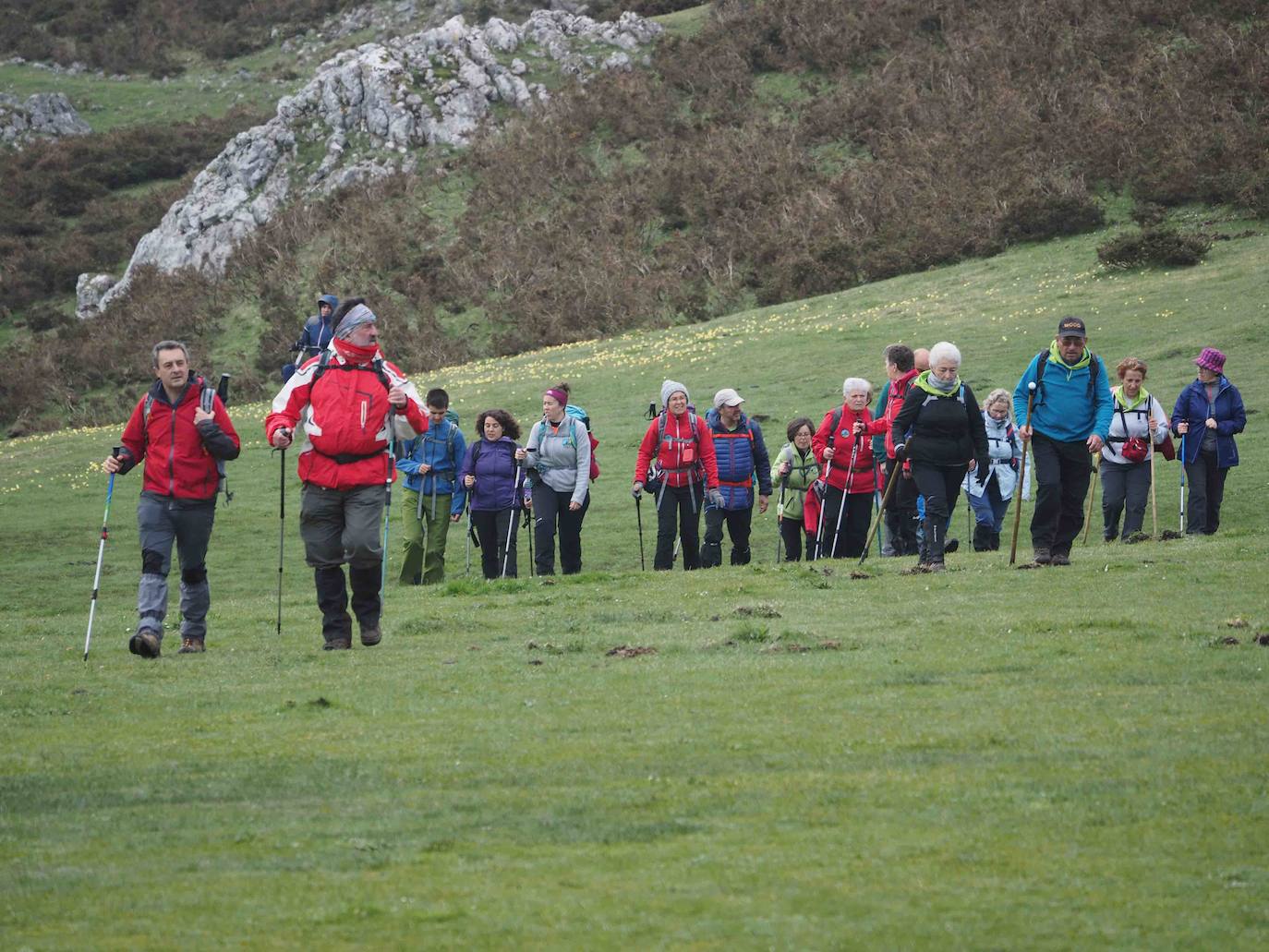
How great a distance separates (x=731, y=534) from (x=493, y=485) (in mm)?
3241

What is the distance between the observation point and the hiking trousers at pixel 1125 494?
21.5 meters

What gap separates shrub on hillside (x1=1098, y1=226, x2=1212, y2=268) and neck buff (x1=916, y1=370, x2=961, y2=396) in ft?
102

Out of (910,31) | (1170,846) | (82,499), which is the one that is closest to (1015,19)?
(910,31)

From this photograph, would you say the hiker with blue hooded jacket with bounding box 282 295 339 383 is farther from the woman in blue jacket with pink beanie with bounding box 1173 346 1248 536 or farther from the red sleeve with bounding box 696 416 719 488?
the woman in blue jacket with pink beanie with bounding box 1173 346 1248 536

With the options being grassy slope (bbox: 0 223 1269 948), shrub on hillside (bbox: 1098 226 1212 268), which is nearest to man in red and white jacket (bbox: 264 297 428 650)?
grassy slope (bbox: 0 223 1269 948)

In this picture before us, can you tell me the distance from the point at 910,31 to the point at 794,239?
792 inches

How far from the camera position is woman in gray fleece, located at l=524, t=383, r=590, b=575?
812 inches

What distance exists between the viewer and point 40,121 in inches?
4250

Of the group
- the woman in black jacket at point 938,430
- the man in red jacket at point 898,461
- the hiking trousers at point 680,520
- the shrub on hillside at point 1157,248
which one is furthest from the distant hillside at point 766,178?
the woman in black jacket at point 938,430

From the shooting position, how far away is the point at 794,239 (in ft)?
204

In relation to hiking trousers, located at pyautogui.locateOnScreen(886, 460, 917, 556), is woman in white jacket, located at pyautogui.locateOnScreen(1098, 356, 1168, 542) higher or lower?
higher

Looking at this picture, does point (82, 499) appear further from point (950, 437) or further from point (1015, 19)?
point (1015, 19)

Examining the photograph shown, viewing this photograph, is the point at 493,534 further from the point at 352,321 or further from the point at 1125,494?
the point at 352,321

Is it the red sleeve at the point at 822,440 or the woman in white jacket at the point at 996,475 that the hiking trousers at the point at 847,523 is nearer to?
the red sleeve at the point at 822,440
